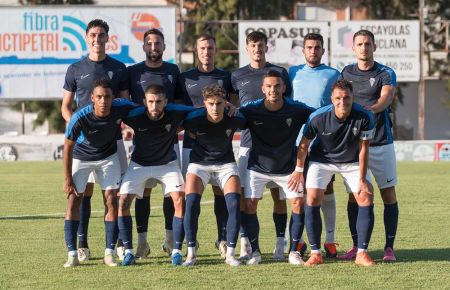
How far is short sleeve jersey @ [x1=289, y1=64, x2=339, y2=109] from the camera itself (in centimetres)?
1028

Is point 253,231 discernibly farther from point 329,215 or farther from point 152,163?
point 152,163

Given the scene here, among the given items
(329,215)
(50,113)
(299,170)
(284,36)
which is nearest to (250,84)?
(299,170)

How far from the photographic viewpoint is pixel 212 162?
32.6 ft

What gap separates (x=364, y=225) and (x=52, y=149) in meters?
23.8

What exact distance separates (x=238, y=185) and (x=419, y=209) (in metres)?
6.49

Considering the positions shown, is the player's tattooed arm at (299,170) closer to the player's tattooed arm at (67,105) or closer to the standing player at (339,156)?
the standing player at (339,156)

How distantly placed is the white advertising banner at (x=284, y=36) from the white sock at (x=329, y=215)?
2589 cm

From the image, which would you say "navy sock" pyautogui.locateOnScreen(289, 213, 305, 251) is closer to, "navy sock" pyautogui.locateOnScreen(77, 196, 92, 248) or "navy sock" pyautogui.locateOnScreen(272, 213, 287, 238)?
"navy sock" pyautogui.locateOnScreen(272, 213, 287, 238)

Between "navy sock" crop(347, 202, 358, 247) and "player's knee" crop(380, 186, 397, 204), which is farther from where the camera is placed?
"navy sock" crop(347, 202, 358, 247)

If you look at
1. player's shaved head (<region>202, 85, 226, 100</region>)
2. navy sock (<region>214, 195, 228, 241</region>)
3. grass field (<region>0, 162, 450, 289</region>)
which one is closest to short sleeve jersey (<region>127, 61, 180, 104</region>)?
player's shaved head (<region>202, 85, 226, 100</region>)

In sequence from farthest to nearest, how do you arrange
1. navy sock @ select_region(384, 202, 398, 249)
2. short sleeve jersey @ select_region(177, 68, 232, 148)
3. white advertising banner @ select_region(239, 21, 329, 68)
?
white advertising banner @ select_region(239, 21, 329, 68), short sleeve jersey @ select_region(177, 68, 232, 148), navy sock @ select_region(384, 202, 398, 249)

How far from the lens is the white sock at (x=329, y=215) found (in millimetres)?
10508

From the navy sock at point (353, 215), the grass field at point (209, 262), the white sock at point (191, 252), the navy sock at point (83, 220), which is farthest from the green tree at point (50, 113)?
the white sock at point (191, 252)

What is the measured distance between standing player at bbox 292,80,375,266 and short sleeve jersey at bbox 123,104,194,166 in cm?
118
